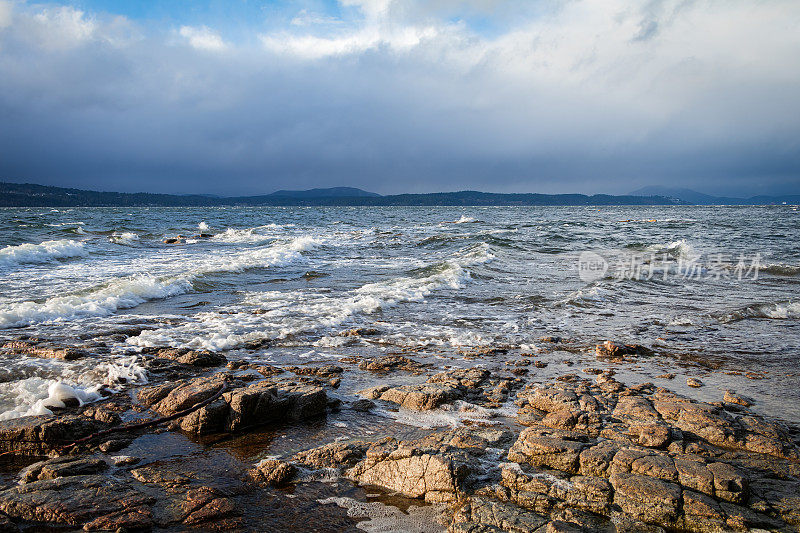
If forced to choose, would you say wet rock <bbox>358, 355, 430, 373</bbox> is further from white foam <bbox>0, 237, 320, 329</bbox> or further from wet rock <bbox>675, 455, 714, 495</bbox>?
white foam <bbox>0, 237, 320, 329</bbox>

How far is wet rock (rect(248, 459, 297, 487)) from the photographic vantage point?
4.14 m

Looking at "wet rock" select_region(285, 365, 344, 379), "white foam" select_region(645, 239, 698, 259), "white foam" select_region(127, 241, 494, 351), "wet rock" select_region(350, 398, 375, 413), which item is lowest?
"white foam" select_region(127, 241, 494, 351)

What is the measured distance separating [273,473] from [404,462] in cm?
120

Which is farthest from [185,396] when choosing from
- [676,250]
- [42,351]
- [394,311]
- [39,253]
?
[676,250]

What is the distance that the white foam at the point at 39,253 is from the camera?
20.0m

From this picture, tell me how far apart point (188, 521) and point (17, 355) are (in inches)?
240

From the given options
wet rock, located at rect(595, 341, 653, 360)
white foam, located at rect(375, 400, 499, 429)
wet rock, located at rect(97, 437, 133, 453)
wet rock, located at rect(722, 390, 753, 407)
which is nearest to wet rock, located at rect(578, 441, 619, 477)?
white foam, located at rect(375, 400, 499, 429)

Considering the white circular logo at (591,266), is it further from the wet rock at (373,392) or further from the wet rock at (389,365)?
the wet rock at (373,392)

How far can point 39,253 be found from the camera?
2164cm

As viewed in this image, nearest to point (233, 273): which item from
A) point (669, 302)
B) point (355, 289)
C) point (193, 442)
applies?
point (355, 289)

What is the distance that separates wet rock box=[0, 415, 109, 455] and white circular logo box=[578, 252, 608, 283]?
50.6 ft

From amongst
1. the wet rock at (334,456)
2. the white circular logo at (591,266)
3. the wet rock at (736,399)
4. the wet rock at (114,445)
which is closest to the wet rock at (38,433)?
the wet rock at (114,445)

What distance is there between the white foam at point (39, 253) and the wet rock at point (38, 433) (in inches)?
757

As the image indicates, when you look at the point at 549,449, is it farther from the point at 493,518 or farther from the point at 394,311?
the point at 394,311
